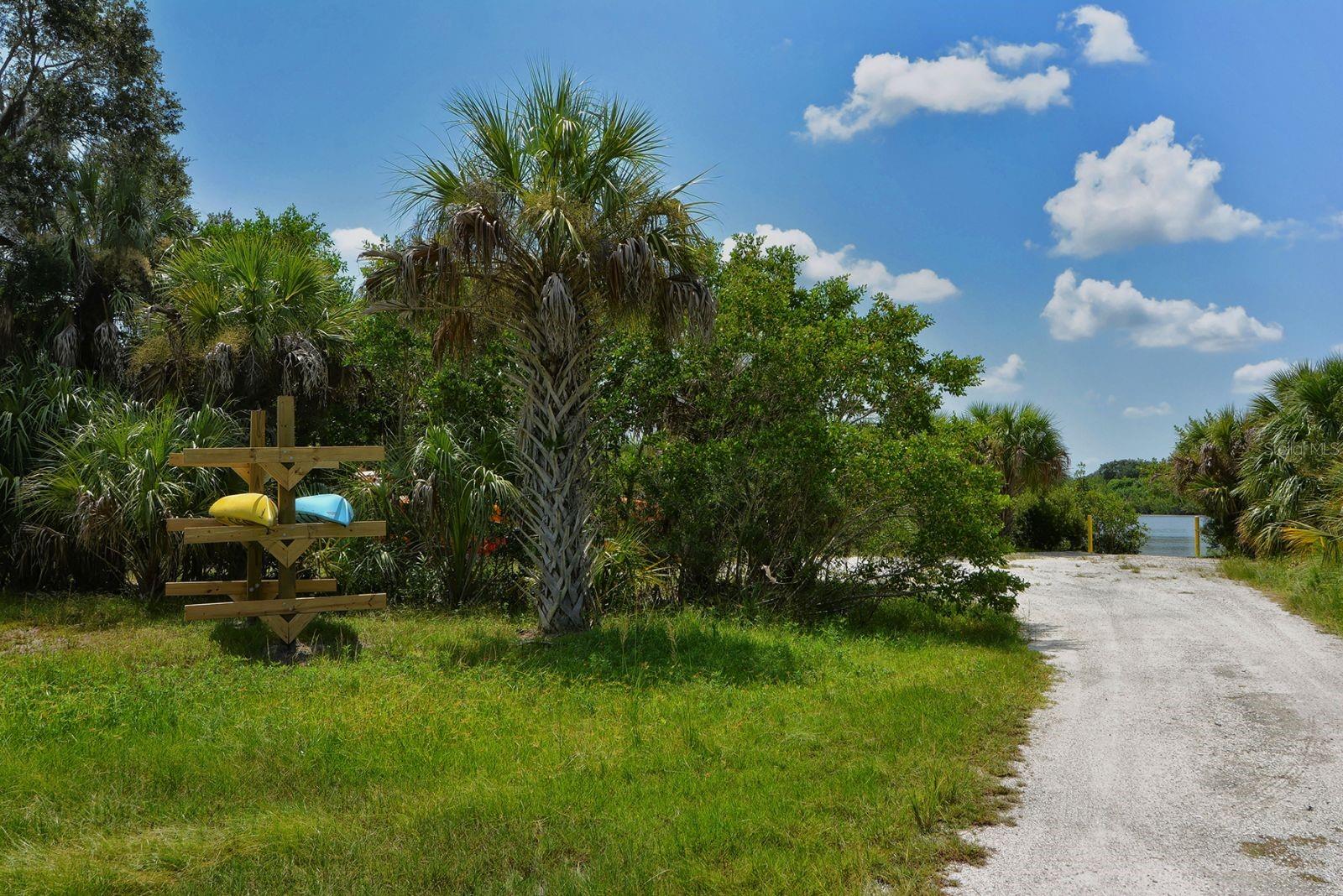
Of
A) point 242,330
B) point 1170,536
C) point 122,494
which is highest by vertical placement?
point 242,330

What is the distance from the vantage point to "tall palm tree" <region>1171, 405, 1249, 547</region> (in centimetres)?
2136

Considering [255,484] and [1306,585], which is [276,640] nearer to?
[255,484]

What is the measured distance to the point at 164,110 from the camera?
59.5 ft

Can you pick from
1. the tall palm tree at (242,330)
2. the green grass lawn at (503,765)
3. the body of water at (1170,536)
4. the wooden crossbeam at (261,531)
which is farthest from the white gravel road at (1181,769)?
the body of water at (1170,536)

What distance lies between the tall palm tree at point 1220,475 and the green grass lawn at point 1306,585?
17.6ft

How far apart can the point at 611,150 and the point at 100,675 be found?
639 centimetres

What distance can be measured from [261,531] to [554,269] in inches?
153

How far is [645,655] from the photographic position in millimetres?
7852

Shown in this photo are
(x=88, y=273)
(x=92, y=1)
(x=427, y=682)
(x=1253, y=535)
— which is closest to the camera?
(x=427, y=682)

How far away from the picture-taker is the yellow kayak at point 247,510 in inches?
342

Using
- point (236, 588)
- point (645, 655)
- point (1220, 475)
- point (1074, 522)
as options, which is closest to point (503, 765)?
point (645, 655)

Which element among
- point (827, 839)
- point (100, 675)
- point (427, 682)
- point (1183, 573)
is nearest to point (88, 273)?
point (100, 675)

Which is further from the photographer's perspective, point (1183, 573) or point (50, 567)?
point (1183, 573)

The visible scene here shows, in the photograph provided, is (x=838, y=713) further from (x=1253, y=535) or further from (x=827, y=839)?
(x=1253, y=535)
